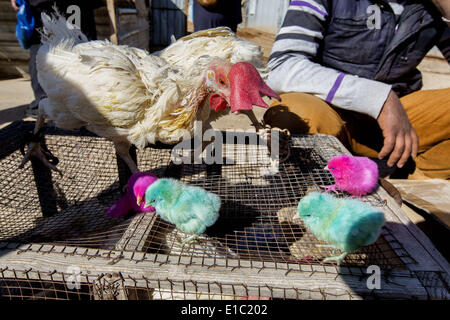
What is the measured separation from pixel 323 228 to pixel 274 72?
1.20 meters

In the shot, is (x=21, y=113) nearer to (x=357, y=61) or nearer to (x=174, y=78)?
(x=174, y=78)

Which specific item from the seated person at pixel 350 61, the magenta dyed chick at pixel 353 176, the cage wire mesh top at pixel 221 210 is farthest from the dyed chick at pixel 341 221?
the seated person at pixel 350 61

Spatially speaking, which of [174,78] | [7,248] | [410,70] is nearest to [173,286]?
[7,248]

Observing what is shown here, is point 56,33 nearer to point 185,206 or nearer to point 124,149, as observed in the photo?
point 124,149

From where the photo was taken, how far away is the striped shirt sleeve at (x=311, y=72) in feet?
5.08

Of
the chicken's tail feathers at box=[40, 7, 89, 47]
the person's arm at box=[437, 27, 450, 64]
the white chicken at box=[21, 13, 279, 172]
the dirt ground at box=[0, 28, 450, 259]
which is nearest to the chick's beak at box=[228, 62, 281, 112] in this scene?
the white chicken at box=[21, 13, 279, 172]

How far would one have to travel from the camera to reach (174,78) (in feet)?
4.80

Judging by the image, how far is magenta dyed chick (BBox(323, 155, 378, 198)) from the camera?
131 centimetres

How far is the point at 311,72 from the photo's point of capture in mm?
1712

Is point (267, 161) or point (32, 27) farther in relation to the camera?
point (32, 27)

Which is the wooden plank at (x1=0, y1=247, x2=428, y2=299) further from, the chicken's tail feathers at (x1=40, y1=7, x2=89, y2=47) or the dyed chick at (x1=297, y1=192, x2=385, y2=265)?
the chicken's tail feathers at (x1=40, y1=7, x2=89, y2=47)

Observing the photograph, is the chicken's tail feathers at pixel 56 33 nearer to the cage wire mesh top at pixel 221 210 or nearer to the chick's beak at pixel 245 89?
the cage wire mesh top at pixel 221 210

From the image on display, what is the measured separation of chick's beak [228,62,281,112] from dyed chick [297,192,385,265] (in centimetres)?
51

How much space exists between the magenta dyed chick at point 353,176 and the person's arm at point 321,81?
0.25 m
